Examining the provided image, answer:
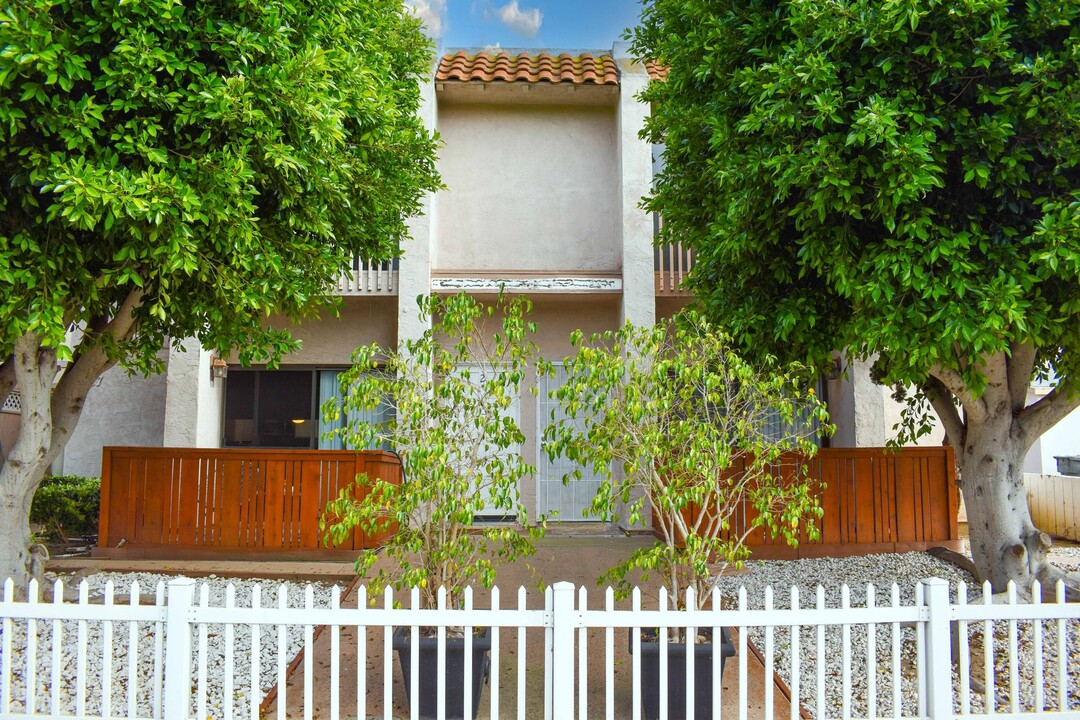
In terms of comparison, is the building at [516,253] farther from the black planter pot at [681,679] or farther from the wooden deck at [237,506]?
the black planter pot at [681,679]

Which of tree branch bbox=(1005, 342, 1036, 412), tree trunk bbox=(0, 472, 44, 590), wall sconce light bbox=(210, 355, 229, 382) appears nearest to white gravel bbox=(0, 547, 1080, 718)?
tree trunk bbox=(0, 472, 44, 590)

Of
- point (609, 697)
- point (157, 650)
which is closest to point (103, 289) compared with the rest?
point (157, 650)

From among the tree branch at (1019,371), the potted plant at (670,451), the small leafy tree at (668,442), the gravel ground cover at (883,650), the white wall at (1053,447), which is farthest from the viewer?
the white wall at (1053,447)

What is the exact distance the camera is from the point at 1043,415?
260 inches

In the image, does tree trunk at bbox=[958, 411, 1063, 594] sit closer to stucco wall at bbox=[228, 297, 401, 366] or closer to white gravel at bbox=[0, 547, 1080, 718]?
white gravel at bbox=[0, 547, 1080, 718]

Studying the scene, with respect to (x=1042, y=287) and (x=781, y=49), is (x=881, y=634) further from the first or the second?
(x=781, y=49)

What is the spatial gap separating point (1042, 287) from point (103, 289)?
742 centimetres

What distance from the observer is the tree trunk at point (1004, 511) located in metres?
6.52

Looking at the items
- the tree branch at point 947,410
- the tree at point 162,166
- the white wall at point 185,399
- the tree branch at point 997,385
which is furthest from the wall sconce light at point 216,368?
the tree branch at point 997,385

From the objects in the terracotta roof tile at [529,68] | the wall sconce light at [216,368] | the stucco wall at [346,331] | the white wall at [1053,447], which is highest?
the terracotta roof tile at [529,68]

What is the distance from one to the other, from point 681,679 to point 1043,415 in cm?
445

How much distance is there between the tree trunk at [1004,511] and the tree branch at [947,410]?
42cm

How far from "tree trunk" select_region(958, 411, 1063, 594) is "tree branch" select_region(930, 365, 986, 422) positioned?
0.12m

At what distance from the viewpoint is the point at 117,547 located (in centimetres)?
888
